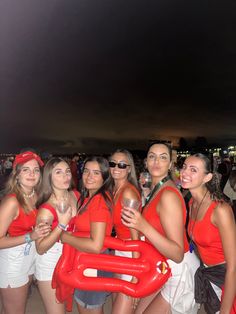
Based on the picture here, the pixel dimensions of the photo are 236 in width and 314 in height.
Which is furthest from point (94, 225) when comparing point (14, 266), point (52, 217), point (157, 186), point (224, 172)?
point (224, 172)

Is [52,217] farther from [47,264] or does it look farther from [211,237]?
[211,237]

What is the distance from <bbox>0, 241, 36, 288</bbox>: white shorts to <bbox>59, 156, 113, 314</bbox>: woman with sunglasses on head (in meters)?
0.59

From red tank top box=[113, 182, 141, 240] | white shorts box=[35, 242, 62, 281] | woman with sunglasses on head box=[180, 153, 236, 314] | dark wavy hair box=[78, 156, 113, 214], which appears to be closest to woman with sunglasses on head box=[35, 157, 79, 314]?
white shorts box=[35, 242, 62, 281]

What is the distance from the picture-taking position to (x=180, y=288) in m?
2.50

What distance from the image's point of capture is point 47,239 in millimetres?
2629

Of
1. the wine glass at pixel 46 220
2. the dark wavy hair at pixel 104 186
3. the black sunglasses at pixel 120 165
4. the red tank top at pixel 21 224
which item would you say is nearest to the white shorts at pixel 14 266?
the red tank top at pixel 21 224

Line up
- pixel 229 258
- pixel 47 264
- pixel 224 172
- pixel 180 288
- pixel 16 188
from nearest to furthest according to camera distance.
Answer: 1. pixel 229 258
2. pixel 180 288
3. pixel 47 264
4. pixel 16 188
5. pixel 224 172

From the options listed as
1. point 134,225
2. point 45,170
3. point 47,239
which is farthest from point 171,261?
point 45,170

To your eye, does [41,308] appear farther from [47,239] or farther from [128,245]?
[128,245]

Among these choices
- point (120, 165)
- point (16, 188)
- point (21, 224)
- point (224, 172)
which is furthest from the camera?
point (224, 172)

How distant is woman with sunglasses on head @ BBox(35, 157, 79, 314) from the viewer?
8.57ft

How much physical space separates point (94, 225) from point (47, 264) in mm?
733

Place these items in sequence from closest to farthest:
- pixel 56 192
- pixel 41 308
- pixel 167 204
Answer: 1. pixel 167 204
2. pixel 56 192
3. pixel 41 308

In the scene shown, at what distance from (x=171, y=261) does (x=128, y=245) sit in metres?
0.39
